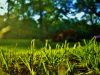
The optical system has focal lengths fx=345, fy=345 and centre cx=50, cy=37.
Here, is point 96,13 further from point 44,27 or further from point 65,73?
point 65,73

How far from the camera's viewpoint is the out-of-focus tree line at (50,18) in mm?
27734

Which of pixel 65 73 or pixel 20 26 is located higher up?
pixel 65 73

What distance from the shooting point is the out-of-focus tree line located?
91.0 feet

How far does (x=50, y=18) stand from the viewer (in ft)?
99.6

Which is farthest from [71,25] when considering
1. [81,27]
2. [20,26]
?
[20,26]

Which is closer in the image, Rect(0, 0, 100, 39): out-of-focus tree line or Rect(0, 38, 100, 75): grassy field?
Rect(0, 38, 100, 75): grassy field

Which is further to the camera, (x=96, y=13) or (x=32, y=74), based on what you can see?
(x=96, y=13)

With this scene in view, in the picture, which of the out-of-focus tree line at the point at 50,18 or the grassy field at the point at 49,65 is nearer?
the grassy field at the point at 49,65

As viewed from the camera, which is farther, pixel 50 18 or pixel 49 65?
pixel 50 18

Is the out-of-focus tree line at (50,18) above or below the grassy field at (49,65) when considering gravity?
below

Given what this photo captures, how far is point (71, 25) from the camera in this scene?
29219 mm

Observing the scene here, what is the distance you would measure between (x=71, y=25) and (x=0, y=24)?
596 cm

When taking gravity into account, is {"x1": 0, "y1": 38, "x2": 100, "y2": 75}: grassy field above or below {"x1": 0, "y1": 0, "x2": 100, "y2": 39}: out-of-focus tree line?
above

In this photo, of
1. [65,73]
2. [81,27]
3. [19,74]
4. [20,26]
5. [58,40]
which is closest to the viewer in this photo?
[65,73]
